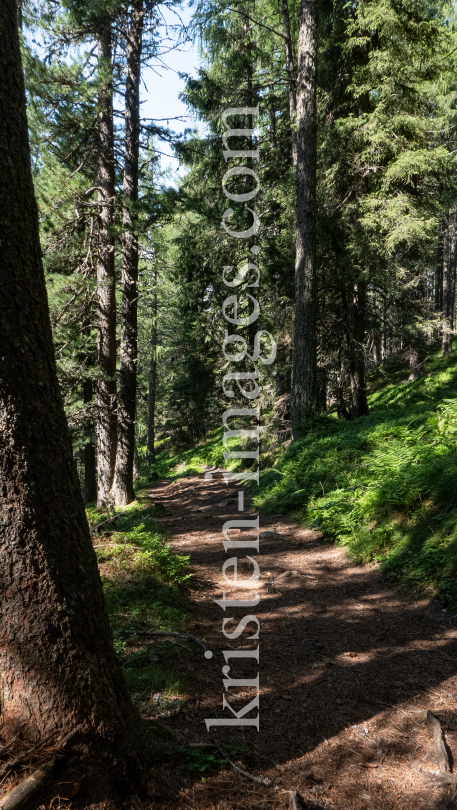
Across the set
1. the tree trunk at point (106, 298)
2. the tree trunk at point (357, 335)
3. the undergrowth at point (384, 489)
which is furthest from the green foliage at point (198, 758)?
the tree trunk at point (357, 335)

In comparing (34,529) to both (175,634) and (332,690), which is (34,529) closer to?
(175,634)

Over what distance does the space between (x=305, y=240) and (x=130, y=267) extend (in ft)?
13.3

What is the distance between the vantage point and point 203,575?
6031 millimetres

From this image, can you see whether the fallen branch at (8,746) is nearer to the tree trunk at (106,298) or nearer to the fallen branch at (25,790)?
the fallen branch at (25,790)

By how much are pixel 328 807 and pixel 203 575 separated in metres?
3.75

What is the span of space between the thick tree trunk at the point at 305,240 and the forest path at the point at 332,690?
515 cm

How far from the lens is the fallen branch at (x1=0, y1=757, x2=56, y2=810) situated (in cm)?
185

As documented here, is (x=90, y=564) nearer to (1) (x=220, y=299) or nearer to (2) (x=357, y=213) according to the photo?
(2) (x=357, y=213)

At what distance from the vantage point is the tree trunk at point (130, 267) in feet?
33.0

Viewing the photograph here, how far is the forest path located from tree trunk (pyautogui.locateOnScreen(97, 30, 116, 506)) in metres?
5.45

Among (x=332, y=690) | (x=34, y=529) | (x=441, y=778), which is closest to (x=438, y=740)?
(x=441, y=778)

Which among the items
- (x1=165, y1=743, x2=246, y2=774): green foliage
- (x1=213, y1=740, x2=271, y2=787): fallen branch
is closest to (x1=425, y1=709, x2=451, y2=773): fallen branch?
(x1=213, y1=740, x2=271, y2=787): fallen branch

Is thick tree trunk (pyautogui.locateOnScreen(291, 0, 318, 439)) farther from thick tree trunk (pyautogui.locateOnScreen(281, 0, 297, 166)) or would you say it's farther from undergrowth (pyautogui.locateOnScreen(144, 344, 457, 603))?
thick tree trunk (pyautogui.locateOnScreen(281, 0, 297, 166))

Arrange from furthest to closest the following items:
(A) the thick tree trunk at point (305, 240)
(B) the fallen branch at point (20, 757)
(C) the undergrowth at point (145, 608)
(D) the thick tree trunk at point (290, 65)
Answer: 1. (D) the thick tree trunk at point (290, 65)
2. (A) the thick tree trunk at point (305, 240)
3. (C) the undergrowth at point (145, 608)
4. (B) the fallen branch at point (20, 757)
